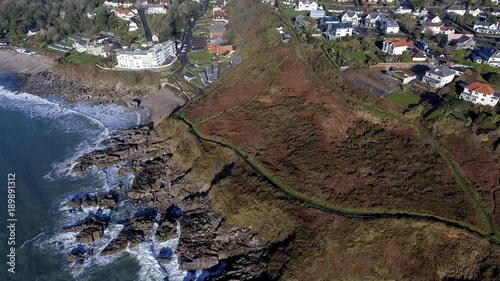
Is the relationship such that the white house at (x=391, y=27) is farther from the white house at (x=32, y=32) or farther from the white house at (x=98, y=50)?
the white house at (x=32, y=32)

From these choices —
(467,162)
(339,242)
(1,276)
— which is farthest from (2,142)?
(467,162)

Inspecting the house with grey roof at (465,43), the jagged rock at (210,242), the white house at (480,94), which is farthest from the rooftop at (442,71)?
the jagged rock at (210,242)

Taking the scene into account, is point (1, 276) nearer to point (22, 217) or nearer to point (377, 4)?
point (22, 217)

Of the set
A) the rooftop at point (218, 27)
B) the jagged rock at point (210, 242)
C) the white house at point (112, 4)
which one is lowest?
the jagged rock at point (210, 242)

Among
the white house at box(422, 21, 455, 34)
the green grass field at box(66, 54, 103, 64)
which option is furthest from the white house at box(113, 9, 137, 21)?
the white house at box(422, 21, 455, 34)

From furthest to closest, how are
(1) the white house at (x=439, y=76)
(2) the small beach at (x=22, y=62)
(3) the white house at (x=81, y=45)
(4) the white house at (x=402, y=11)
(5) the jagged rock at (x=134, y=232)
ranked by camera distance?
(3) the white house at (x=81, y=45) < (2) the small beach at (x=22, y=62) < (4) the white house at (x=402, y=11) < (1) the white house at (x=439, y=76) < (5) the jagged rock at (x=134, y=232)

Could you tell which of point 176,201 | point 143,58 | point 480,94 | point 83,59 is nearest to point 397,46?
point 480,94
